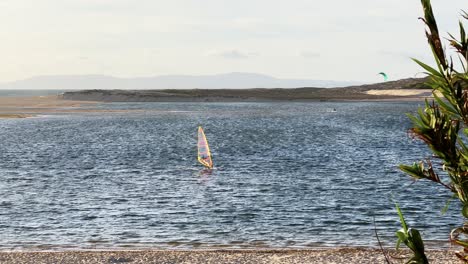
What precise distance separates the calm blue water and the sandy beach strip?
248 centimetres

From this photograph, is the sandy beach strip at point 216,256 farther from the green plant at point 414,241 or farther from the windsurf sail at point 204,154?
the windsurf sail at point 204,154

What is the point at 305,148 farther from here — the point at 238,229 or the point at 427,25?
the point at 427,25

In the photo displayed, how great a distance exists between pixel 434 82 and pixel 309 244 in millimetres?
17973

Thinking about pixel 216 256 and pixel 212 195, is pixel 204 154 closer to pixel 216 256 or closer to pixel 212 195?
pixel 212 195

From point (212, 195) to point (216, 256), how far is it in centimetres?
1489

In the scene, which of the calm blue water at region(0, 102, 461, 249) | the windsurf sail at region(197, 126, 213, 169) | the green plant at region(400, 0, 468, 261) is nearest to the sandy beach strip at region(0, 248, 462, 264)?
the calm blue water at region(0, 102, 461, 249)

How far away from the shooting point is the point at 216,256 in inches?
747

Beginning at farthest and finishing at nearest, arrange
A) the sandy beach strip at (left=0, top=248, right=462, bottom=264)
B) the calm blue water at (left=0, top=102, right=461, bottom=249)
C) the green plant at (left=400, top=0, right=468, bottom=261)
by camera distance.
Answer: the calm blue water at (left=0, top=102, right=461, bottom=249) < the sandy beach strip at (left=0, top=248, right=462, bottom=264) < the green plant at (left=400, top=0, right=468, bottom=261)

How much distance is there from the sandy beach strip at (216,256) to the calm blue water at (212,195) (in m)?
→ 2.48

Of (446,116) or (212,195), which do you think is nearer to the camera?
(446,116)

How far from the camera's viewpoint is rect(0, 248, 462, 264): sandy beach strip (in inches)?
714

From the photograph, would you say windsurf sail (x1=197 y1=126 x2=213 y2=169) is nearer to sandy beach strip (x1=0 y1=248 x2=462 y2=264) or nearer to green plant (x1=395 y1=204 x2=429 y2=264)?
sandy beach strip (x1=0 y1=248 x2=462 y2=264)

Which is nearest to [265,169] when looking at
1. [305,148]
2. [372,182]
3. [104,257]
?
[372,182]

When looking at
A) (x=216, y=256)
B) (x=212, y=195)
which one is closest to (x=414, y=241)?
(x=216, y=256)
